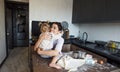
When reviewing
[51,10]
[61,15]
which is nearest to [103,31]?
[61,15]

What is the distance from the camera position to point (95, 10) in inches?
94.3

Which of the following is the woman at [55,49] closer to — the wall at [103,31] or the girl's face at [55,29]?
the girl's face at [55,29]

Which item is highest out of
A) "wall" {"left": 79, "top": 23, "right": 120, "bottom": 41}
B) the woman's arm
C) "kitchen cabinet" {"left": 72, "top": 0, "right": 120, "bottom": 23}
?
"kitchen cabinet" {"left": 72, "top": 0, "right": 120, "bottom": 23}

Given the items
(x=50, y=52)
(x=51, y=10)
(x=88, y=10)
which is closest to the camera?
(x=50, y=52)

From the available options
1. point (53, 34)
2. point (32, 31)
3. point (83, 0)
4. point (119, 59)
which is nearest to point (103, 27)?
point (83, 0)

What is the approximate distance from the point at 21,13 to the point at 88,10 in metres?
4.74

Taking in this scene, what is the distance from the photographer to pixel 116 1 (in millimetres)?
1825

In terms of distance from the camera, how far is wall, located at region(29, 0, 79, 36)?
3.29 meters

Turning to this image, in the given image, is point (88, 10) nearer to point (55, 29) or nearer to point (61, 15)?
point (61, 15)

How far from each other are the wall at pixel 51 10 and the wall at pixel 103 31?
0.62m

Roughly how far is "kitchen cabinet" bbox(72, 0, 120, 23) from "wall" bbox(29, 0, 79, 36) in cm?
24

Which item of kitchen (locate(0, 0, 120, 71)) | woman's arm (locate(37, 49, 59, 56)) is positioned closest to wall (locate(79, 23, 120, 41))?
kitchen (locate(0, 0, 120, 71))

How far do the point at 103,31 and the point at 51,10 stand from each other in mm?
1524

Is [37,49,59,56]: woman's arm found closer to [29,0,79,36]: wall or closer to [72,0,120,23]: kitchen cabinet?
[72,0,120,23]: kitchen cabinet
